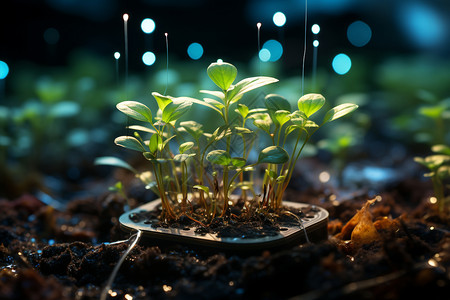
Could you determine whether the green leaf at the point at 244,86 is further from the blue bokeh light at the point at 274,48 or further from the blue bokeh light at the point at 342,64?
the blue bokeh light at the point at 342,64

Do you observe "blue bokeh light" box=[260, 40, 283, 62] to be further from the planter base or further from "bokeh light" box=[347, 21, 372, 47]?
the planter base

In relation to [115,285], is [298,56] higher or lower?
higher

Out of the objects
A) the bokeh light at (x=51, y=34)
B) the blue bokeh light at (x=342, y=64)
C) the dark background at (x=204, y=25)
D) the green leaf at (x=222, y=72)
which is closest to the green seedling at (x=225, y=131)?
the green leaf at (x=222, y=72)

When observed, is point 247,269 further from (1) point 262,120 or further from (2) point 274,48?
(2) point 274,48

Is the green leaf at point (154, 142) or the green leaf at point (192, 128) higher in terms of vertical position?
the green leaf at point (192, 128)

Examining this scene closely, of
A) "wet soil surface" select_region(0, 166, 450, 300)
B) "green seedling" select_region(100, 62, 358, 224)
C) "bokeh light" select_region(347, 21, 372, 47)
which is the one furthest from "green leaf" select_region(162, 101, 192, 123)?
"bokeh light" select_region(347, 21, 372, 47)

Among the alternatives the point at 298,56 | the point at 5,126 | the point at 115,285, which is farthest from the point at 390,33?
the point at 115,285

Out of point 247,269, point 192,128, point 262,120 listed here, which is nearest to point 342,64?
point 262,120

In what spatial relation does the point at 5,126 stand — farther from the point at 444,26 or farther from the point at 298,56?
the point at 444,26
